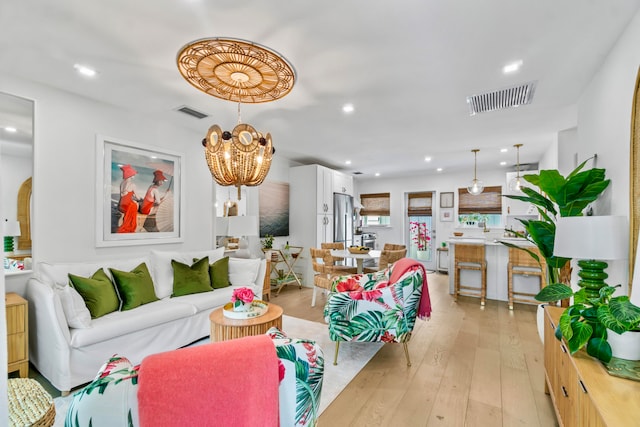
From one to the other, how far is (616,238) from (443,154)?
408 cm

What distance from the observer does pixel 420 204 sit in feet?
26.9

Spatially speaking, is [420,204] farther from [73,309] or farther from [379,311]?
[73,309]

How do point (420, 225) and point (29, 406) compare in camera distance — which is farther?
point (420, 225)

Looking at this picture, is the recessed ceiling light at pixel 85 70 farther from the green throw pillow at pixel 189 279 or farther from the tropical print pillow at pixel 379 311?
the tropical print pillow at pixel 379 311

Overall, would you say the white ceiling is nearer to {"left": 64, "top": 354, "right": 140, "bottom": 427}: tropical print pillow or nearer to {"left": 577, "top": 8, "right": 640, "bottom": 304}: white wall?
{"left": 577, "top": 8, "right": 640, "bottom": 304}: white wall

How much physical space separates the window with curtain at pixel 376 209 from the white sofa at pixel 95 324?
594 centimetres

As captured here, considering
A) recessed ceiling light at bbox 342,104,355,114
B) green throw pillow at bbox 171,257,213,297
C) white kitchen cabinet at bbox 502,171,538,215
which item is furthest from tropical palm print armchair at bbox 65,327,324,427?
white kitchen cabinet at bbox 502,171,538,215

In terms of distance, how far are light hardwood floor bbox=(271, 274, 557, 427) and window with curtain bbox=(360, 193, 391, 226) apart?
4.81 metres

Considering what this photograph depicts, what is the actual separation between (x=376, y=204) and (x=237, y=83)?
6944mm

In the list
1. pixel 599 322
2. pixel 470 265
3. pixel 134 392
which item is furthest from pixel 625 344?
pixel 470 265

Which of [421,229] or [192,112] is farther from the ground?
[192,112]

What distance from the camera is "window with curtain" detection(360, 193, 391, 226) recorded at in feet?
28.1

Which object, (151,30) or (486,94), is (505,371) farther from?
(151,30)

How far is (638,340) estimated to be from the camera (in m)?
1.26
